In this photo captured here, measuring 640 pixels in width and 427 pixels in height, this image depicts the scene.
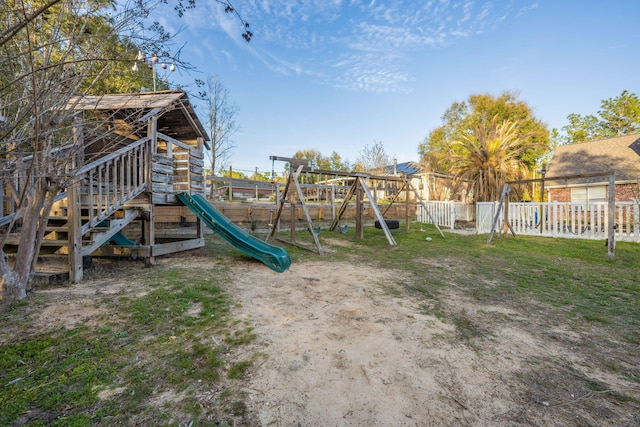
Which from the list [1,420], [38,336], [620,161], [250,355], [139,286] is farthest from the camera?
[620,161]

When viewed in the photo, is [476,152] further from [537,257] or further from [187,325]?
[187,325]

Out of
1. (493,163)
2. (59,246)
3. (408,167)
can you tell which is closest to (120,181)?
(59,246)

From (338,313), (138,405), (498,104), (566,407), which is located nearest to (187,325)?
(138,405)

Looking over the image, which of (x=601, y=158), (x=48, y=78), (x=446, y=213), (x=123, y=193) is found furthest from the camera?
(x=601, y=158)

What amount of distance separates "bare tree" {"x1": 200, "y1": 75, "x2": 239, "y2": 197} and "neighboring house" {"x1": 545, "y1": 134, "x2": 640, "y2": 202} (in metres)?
19.4

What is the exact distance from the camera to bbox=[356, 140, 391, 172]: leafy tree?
27.6 metres

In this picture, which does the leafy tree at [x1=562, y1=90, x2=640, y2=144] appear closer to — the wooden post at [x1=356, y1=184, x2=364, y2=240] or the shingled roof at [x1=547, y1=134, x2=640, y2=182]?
the shingled roof at [x1=547, y1=134, x2=640, y2=182]

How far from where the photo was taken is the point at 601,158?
57.5 ft

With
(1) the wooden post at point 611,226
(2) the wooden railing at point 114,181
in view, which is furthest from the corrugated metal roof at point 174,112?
(1) the wooden post at point 611,226

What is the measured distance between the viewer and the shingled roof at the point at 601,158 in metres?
Answer: 15.6

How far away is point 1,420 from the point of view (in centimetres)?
170

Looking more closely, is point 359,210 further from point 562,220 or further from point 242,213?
point 562,220

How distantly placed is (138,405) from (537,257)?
8.11 meters

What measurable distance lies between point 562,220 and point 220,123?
18.6 metres
